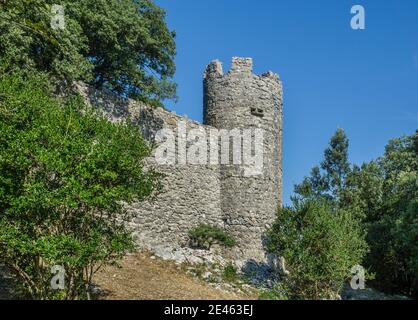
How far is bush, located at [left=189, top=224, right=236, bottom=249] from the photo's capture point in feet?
61.8

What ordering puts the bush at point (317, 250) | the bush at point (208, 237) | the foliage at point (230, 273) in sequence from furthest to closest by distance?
the bush at point (208, 237), the foliage at point (230, 273), the bush at point (317, 250)

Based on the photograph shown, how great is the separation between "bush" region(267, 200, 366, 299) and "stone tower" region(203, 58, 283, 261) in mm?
2979

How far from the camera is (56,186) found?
997 cm

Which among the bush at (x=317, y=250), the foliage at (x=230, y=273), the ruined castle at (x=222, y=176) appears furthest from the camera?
the ruined castle at (x=222, y=176)

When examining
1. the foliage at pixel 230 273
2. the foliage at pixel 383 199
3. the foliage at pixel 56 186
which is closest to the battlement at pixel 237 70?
the foliage at pixel 383 199

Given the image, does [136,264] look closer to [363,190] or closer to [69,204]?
[69,204]

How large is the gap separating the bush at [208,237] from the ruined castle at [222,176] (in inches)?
11.6

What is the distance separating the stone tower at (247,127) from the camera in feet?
65.0

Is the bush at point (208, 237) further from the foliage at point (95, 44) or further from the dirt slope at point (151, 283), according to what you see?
the foliage at point (95, 44)

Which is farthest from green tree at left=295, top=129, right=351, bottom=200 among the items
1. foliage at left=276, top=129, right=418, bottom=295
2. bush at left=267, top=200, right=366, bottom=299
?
bush at left=267, top=200, right=366, bottom=299

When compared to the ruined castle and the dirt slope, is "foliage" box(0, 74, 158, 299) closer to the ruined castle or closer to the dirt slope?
the dirt slope

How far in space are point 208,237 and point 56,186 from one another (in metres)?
9.70

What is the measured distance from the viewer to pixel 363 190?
26.5 m

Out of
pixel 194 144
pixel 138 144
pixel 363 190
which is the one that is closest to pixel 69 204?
pixel 138 144
